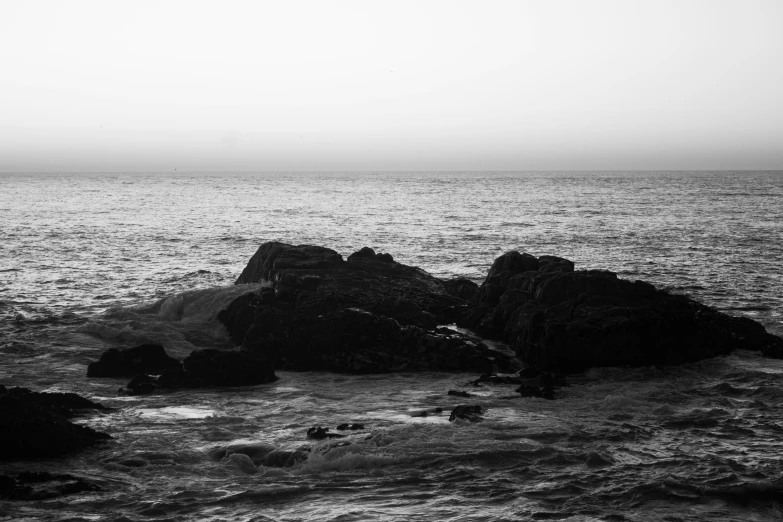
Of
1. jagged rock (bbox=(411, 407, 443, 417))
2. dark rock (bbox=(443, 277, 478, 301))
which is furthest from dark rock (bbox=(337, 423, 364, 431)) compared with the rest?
dark rock (bbox=(443, 277, 478, 301))

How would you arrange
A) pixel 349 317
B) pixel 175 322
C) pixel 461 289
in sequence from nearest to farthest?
pixel 349 317 → pixel 175 322 → pixel 461 289

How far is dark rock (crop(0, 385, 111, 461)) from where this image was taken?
544 inches

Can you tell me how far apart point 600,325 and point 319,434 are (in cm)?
913

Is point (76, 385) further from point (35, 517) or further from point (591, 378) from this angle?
point (591, 378)

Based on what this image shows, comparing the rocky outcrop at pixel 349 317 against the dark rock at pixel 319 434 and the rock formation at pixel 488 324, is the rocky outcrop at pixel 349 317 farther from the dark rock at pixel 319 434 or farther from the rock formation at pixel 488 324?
the dark rock at pixel 319 434

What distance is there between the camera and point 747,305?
29172mm

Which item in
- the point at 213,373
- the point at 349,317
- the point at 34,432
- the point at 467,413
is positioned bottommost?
the point at 467,413

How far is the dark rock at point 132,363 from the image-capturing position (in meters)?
20.1

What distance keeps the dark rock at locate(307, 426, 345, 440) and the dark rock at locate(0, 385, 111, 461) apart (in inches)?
150

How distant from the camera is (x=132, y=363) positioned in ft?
66.6

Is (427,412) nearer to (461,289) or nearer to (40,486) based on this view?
(40,486)

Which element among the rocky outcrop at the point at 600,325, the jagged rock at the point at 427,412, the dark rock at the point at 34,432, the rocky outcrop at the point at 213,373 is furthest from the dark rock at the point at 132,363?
the rocky outcrop at the point at 600,325

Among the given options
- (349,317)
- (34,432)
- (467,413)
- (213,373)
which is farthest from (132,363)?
(467,413)

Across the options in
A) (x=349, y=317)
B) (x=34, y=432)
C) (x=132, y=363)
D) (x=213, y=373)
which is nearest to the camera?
(x=34, y=432)
